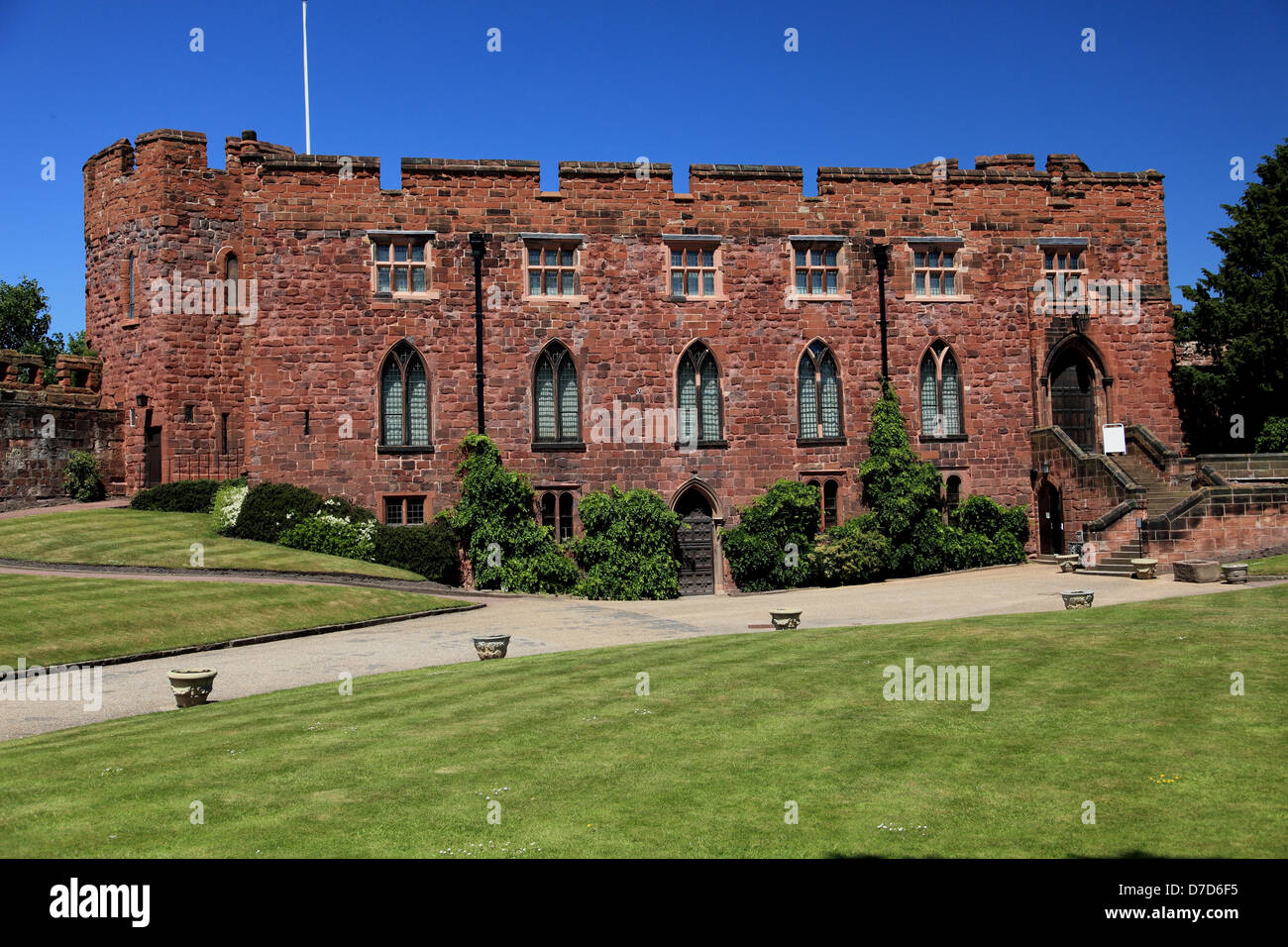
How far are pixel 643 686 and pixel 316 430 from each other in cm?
2072

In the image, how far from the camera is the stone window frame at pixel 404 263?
32250 millimetres

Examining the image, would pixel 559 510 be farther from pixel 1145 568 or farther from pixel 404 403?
pixel 1145 568

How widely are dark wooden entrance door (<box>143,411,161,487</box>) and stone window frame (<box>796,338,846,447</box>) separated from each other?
72.2 ft

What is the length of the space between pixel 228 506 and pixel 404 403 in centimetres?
608

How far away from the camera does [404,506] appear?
32125 mm

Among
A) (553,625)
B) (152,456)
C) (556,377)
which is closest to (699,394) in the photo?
(556,377)

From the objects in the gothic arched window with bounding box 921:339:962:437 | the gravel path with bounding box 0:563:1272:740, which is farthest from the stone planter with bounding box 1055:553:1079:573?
the gothic arched window with bounding box 921:339:962:437

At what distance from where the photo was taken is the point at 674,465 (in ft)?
109

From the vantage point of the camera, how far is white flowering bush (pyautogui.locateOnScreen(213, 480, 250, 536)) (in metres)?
31.0

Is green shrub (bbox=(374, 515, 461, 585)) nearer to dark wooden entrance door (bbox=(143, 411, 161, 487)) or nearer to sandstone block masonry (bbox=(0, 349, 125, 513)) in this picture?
dark wooden entrance door (bbox=(143, 411, 161, 487))

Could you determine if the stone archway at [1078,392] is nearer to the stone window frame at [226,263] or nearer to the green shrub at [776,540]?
the green shrub at [776,540]

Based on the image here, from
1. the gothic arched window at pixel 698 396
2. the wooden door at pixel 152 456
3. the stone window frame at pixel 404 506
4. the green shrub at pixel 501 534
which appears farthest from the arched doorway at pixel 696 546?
the wooden door at pixel 152 456

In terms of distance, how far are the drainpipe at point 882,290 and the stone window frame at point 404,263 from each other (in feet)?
46.9
